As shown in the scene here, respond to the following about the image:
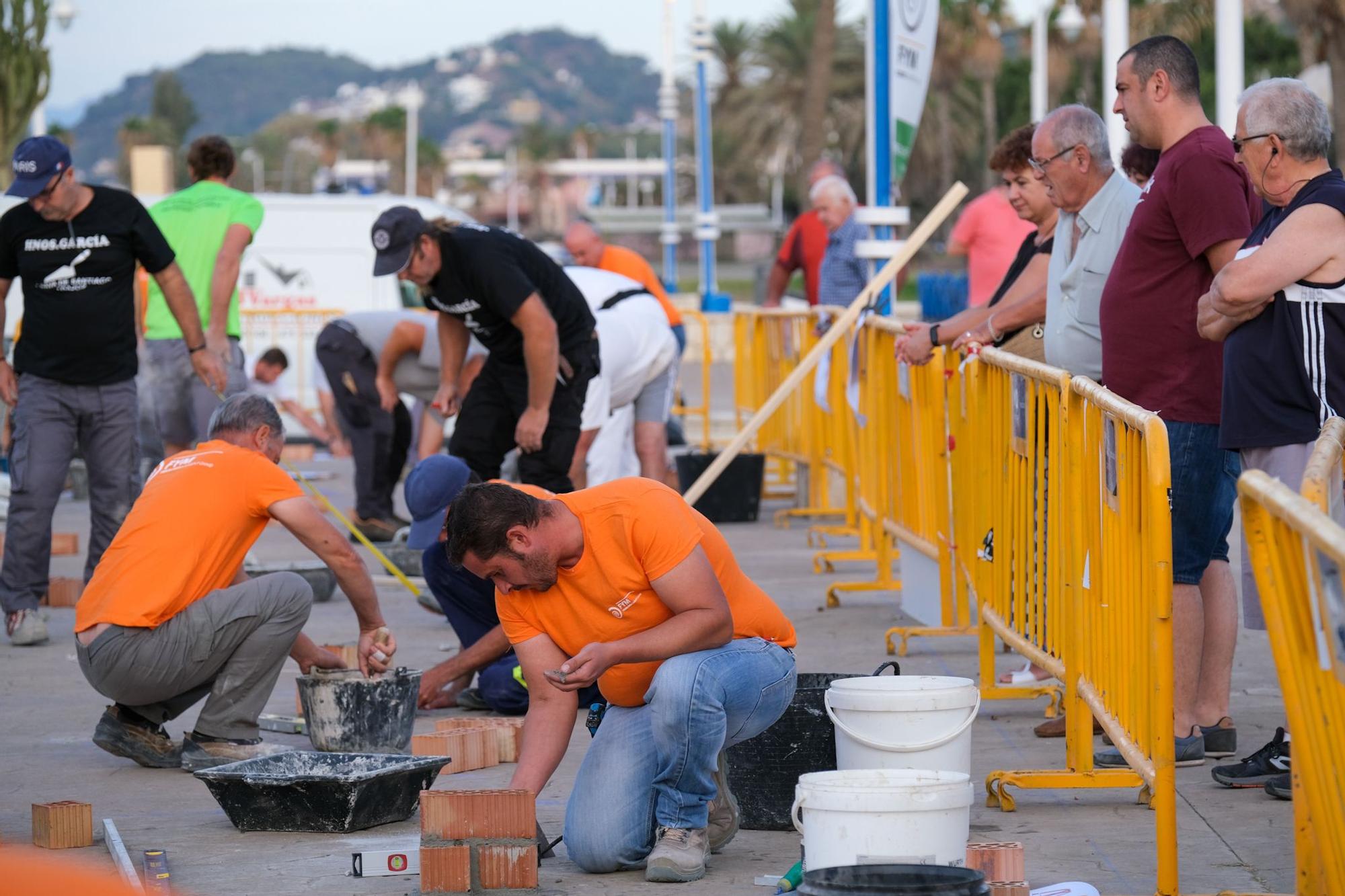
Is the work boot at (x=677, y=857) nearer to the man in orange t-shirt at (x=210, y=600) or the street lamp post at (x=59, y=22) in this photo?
the man in orange t-shirt at (x=210, y=600)

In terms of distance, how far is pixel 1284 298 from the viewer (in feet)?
14.9

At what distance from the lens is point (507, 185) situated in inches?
5007

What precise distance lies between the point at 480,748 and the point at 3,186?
18.3 m

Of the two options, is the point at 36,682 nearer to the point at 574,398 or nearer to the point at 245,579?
the point at 245,579

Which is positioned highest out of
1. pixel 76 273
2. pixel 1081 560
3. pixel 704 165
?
pixel 704 165

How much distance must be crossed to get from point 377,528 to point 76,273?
348 cm

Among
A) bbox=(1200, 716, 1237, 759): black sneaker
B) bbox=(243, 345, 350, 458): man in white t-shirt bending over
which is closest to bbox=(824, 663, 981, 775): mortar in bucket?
bbox=(1200, 716, 1237, 759): black sneaker

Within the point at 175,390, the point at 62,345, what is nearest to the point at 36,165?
the point at 62,345

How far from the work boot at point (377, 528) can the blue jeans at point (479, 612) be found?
445 centimetres

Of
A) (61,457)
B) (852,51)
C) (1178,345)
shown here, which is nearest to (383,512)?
(61,457)

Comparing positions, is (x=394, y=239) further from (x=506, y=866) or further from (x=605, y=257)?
(x=605, y=257)

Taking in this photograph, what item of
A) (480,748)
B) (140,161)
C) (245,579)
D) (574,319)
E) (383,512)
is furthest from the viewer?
(140,161)

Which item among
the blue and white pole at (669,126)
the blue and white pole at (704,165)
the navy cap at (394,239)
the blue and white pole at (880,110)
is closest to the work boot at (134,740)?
the navy cap at (394,239)

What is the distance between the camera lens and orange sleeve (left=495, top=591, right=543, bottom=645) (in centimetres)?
435
